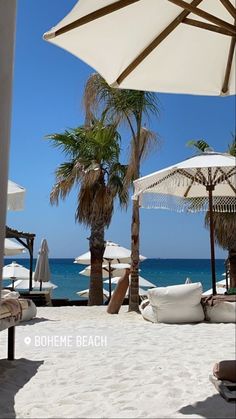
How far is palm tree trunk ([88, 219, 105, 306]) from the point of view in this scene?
21.4 ft

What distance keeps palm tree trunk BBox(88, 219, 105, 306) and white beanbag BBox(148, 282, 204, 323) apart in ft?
10.2

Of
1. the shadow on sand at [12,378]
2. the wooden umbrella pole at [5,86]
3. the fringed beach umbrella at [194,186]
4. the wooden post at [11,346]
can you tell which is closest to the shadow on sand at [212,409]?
the shadow on sand at [12,378]

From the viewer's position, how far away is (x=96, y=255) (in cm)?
656

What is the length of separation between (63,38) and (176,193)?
3021 mm

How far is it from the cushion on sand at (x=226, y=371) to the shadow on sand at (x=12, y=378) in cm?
81

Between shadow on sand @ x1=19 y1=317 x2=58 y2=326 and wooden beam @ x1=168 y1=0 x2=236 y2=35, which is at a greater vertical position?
wooden beam @ x1=168 y1=0 x2=236 y2=35

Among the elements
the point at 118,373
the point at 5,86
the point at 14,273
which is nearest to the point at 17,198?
the point at 118,373

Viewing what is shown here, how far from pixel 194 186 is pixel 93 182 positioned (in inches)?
88.7

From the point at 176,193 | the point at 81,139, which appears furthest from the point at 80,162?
the point at 176,193

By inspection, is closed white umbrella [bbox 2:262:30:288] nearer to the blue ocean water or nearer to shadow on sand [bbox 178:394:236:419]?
the blue ocean water

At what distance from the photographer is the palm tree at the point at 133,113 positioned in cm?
491

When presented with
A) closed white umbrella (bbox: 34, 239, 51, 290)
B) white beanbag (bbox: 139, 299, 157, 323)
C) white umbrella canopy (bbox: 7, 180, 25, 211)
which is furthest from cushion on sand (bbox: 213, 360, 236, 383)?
closed white umbrella (bbox: 34, 239, 51, 290)

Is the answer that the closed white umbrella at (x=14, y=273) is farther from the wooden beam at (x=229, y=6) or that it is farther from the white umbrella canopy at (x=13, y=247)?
the wooden beam at (x=229, y=6)

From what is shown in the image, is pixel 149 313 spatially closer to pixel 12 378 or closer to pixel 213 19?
pixel 12 378
